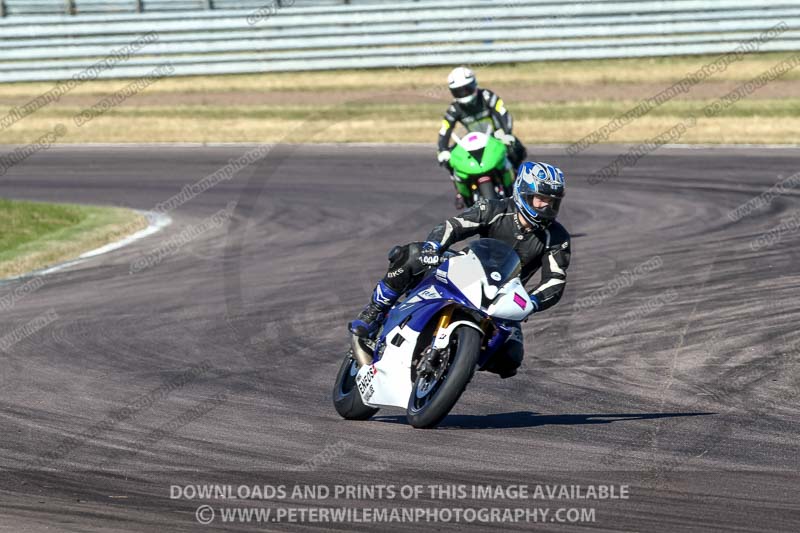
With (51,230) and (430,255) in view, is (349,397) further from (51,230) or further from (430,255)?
(51,230)

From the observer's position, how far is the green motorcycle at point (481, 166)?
1519cm

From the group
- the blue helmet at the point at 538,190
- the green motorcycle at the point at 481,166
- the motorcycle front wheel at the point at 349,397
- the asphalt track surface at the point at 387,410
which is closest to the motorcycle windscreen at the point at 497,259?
the blue helmet at the point at 538,190

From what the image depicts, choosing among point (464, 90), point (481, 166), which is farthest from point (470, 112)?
point (481, 166)

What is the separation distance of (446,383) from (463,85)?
9.15m

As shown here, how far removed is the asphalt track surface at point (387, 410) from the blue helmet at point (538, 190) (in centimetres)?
136

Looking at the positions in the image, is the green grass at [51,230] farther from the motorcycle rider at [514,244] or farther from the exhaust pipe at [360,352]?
the motorcycle rider at [514,244]

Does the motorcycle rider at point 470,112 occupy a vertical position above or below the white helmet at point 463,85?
below

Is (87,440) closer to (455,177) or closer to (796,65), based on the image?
(455,177)

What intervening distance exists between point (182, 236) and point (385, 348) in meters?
10.00

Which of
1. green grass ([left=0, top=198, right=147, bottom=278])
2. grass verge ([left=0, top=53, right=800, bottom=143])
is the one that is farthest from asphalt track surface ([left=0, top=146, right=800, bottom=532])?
grass verge ([left=0, top=53, right=800, bottom=143])

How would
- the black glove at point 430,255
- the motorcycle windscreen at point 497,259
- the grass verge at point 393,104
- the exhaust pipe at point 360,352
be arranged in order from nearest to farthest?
the motorcycle windscreen at point 497,259, the black glove at point 430,255, the exhaust pipe at point 360,352, the grass verge at point 393,104

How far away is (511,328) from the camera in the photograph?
8062 millimetres

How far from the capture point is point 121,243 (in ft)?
56.6

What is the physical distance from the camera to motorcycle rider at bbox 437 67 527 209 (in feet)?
52.6
